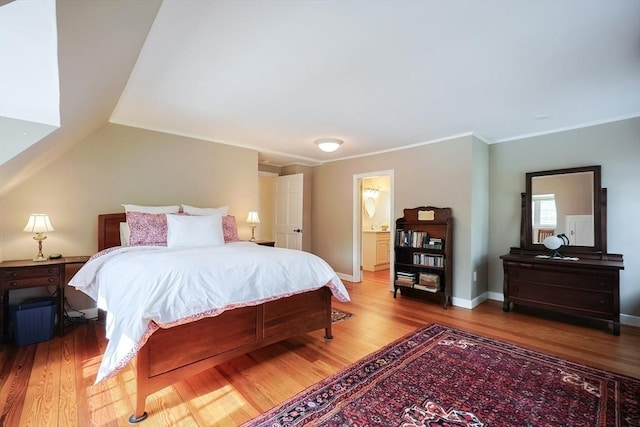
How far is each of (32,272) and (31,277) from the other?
0.05 meters

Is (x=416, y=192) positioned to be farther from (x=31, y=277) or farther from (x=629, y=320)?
(x=31, y=277)

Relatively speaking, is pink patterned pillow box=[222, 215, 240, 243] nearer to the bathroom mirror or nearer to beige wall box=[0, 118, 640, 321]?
beige wall box=[0, 118, 640, 321]

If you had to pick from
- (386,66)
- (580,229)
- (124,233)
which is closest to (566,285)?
(580,229)

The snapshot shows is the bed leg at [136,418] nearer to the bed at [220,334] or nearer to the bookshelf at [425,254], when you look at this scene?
the bed at [220,334]

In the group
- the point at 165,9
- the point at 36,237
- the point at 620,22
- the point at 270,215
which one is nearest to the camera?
the point at 165,9

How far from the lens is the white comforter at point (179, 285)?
1.65 metres

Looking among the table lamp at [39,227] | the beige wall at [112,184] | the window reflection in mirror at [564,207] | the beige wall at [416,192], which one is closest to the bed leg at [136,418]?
the table lamp at [39,227]

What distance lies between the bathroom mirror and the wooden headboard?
4.99 meters

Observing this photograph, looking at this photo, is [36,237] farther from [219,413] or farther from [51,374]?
[219,413]

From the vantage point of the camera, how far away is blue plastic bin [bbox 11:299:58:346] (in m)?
2.56

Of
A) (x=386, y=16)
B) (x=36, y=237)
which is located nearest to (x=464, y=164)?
(x=386, y=16)

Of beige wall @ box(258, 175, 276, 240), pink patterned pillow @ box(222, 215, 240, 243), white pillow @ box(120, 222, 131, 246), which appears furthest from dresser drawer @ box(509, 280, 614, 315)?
beige wall @ box(258, 175, 276, 240)

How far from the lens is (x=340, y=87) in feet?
8.19

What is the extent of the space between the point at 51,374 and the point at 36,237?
1477 mm
